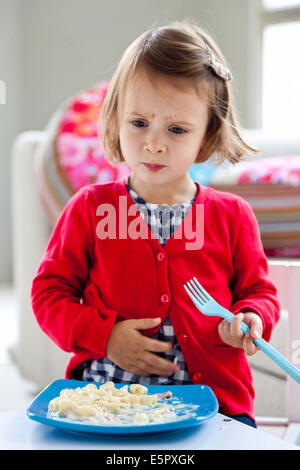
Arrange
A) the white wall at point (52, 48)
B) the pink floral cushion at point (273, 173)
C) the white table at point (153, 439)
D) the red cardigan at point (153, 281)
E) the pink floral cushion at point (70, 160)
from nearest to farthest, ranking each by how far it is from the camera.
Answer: the white table at point (153, 439) → the red cardigan at point (153, 281) → the pink floral cushion at point (273, 173) → the pink floral cushion at point (70, 160) → the white wall at point (52, 48)

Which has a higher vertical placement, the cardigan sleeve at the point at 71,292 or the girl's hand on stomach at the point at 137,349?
the cardigan sleeve at the point at 71,292

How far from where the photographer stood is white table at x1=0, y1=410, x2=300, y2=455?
1.65ft

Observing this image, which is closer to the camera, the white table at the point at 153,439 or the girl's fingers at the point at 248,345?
the white table at the point at 153,439

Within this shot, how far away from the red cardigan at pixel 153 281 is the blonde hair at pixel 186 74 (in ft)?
0.27

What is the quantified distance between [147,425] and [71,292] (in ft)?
1.14

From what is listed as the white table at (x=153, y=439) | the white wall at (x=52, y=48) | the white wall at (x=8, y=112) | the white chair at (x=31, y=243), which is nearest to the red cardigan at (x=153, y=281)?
the white table at (x=153, y=439)

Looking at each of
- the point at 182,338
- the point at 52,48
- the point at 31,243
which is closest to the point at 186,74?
the point at 182,338

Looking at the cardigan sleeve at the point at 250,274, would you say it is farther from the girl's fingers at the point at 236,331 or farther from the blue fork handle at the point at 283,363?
the blue fork handle at the point at 283,363

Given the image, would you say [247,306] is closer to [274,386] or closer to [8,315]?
[274,386]

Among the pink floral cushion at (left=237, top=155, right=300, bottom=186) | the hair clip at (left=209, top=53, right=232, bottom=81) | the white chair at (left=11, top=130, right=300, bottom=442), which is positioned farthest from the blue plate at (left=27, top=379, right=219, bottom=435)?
the white chair at (left=11, top=130, right=300, bottom=442)

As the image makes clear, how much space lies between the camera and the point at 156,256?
32.3 inches

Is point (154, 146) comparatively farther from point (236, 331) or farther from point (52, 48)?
point (52, 48)

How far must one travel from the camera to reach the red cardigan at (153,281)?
2.62 feet
